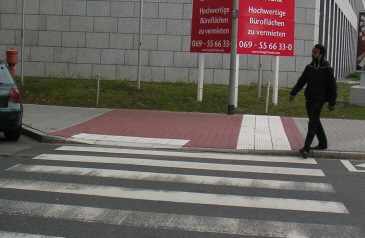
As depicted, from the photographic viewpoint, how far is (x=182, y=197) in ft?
22.1

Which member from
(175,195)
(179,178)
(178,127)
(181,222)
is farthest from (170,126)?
(181,222)

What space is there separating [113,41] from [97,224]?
16.3 meters

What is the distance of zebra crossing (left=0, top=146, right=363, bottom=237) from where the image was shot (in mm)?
5668

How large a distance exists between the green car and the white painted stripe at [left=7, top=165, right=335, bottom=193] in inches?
90.3

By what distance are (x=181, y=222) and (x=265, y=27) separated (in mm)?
11201

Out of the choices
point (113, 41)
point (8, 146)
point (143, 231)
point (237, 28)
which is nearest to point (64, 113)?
point (8, 146)

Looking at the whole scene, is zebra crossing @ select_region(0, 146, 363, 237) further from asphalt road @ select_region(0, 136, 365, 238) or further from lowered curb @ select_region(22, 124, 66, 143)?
lowered curb @ select_region(22, 124, 66, 143)

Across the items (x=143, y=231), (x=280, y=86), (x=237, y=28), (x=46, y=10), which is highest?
(x=46, y=10)

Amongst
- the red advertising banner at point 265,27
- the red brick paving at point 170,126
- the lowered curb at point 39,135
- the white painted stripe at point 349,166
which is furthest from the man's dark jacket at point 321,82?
the red advertising banner at point 265,27

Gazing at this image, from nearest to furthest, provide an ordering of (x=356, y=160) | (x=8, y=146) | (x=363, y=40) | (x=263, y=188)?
1. (x=263, y=188)
2. (x=356, y=160)
3. (x=8, y=146)
4. (x=363, y=40)

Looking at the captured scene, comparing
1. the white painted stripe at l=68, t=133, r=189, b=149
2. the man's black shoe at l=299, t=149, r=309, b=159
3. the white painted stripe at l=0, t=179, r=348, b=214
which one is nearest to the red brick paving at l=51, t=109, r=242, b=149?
the white painted stripe at l=68, t=133, r=189, b=149

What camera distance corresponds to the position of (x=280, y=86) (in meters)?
20.4

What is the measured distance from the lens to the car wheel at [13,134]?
36.1 ft

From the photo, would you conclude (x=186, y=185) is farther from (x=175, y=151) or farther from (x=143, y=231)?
(x=175, y=151)
